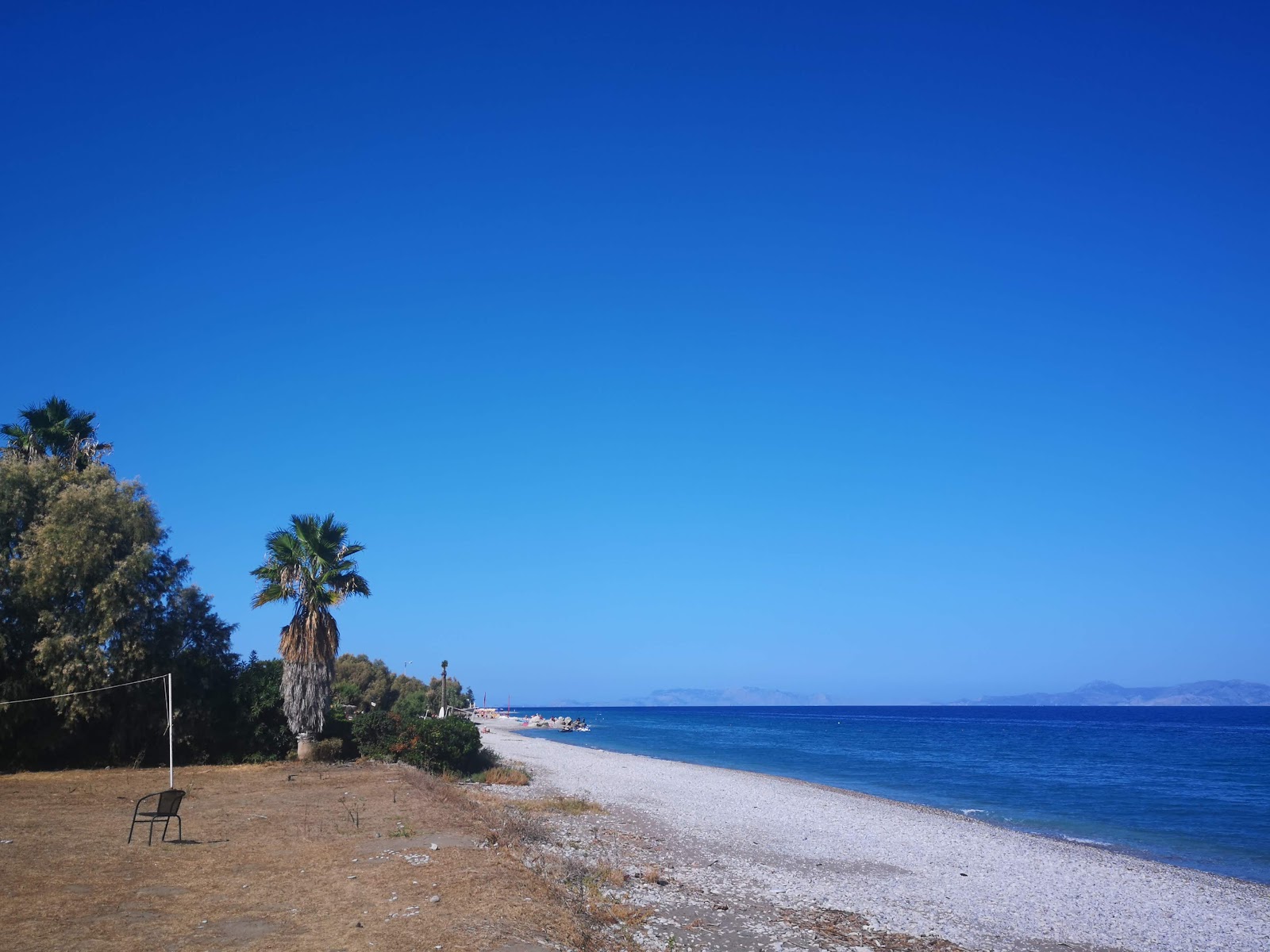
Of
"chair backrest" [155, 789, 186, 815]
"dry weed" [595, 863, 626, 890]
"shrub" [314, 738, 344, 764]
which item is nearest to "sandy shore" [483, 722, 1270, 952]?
"dry weed" [595, 863, 626, 890]

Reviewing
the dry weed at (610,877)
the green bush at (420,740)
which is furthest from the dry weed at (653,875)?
the green bush at (420,740)

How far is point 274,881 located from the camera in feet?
37.9

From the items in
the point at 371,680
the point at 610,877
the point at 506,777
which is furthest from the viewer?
the point at 371,680

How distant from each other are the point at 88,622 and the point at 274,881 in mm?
19641

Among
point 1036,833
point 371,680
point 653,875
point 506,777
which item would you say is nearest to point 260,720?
Answer: point 506,777

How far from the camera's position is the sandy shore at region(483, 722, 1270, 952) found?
13922 mm

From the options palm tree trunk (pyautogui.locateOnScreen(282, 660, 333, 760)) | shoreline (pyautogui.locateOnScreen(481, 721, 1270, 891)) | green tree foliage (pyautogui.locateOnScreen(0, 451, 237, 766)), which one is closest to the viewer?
shoreline (pyautogui.locateOnScreen(481, 721, 1270, 891))

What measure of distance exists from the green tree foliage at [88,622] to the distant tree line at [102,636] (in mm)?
36

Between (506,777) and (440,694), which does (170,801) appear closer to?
→ (506,777)

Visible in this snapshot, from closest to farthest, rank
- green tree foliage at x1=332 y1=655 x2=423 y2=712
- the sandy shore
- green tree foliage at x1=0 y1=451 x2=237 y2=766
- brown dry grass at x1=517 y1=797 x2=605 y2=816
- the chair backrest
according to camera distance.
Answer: the sandy shore < the chair backrest < brown dry grass at x1=517 y1=797 x2=605 y2=816 < green tree foliage at x1=0 y1=451 x2=237 y2=766 < green tree foliage at x1=332 y1=655 x2=423 y2=712

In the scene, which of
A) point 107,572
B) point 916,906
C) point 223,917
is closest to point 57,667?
point 107,572

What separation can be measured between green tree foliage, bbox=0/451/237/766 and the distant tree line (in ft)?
0.12

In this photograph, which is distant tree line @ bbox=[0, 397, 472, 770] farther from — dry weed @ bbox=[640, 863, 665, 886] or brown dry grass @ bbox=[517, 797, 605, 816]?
dry weed @ bbox=[640, 863, 665, 886]

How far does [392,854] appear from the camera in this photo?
523 inches
